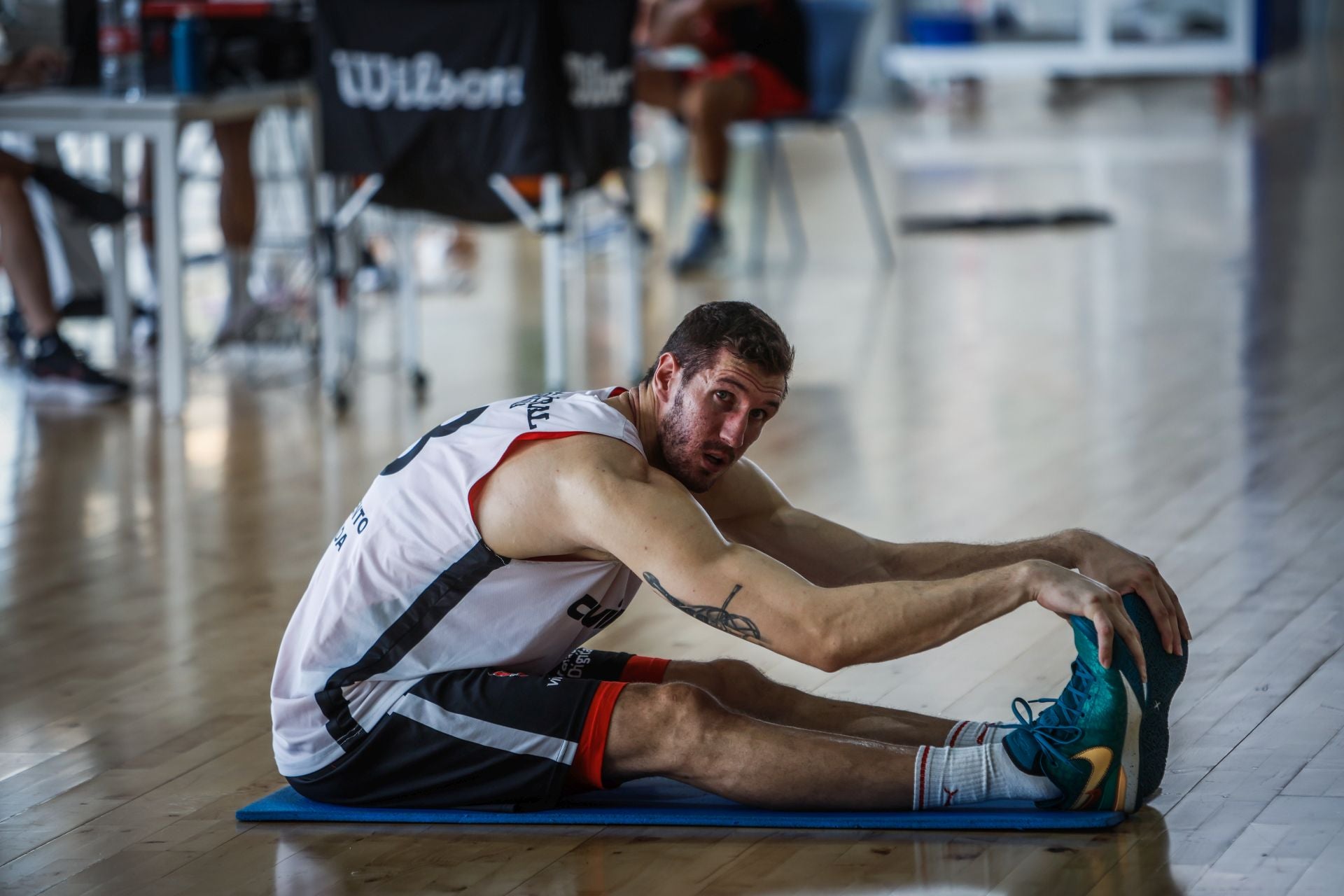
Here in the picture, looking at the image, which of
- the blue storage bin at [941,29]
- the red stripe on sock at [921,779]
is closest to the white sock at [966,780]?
the red stripe on sock at [921,779]

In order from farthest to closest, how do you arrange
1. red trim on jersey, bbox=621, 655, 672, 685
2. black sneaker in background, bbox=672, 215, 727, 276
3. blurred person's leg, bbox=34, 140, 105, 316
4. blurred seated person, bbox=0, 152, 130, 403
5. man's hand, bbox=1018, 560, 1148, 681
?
black sneaker in background, bbox=672, 215, 727, 276 → blurred person's leg, bbox=34, 140, 105, 316 → blurred seated person, bbox=0, 152, 130, 403 → red trim on jersey, bbox=621, 655, 672, 685 → man's hand, bbox=1018, 560, 1148, 681

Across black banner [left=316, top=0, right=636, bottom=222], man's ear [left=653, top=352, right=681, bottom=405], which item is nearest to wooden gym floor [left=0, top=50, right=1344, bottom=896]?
man's ear [left=653, top=352, right=681, bottom=405]

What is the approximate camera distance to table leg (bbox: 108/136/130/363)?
5.75m

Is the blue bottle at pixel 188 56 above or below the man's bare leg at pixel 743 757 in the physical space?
above

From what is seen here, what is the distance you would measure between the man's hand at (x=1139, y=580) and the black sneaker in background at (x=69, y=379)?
146 inches

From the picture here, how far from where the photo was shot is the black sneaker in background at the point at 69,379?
5246mm

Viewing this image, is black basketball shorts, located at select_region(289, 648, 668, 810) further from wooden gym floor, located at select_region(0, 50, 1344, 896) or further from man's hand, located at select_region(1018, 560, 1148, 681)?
Answer: man's hand, located at select_region(1018, 560, 1148, 681)

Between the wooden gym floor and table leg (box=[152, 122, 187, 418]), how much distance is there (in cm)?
15

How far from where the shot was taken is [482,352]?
593 cm

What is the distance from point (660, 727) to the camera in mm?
2184

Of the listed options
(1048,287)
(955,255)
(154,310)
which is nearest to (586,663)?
(154,310)

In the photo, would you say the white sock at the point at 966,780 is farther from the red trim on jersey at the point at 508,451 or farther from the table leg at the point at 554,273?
the table leg at the point at 554,273

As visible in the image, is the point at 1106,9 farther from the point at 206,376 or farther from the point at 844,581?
the point at 844,581

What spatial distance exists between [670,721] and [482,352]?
385cm
